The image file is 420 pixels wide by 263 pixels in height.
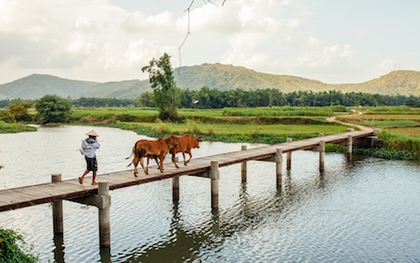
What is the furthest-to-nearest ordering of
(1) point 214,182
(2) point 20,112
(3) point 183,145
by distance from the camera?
(2) point 20,112, (1) point 214,182, (3) point 183,145

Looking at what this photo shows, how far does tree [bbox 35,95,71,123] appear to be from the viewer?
228 feet

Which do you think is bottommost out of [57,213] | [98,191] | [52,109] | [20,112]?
[57,213]

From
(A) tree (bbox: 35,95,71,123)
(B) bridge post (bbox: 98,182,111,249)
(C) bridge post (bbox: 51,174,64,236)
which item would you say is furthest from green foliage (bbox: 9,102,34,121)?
(B) bridge post (bbox: 98,182,111,249)

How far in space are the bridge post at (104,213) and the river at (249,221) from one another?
0.38 m

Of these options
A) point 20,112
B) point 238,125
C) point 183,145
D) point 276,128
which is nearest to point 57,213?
point 183,145

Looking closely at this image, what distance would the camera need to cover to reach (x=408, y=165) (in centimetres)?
2583

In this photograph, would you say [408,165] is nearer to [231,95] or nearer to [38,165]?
[38,165]

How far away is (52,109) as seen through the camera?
2758 inches

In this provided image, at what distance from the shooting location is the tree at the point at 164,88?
60.5 meters

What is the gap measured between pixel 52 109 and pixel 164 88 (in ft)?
68.1

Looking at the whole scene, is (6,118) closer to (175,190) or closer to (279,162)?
(175,190)

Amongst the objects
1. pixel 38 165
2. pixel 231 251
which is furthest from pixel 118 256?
pixel 38 165

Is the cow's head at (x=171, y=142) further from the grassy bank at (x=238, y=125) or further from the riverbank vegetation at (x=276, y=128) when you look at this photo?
the grassy bank at (x=238, y=125)

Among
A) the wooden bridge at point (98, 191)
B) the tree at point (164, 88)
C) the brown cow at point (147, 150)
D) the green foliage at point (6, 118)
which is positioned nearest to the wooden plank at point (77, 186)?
the wooden bridge at point (98, 191)
